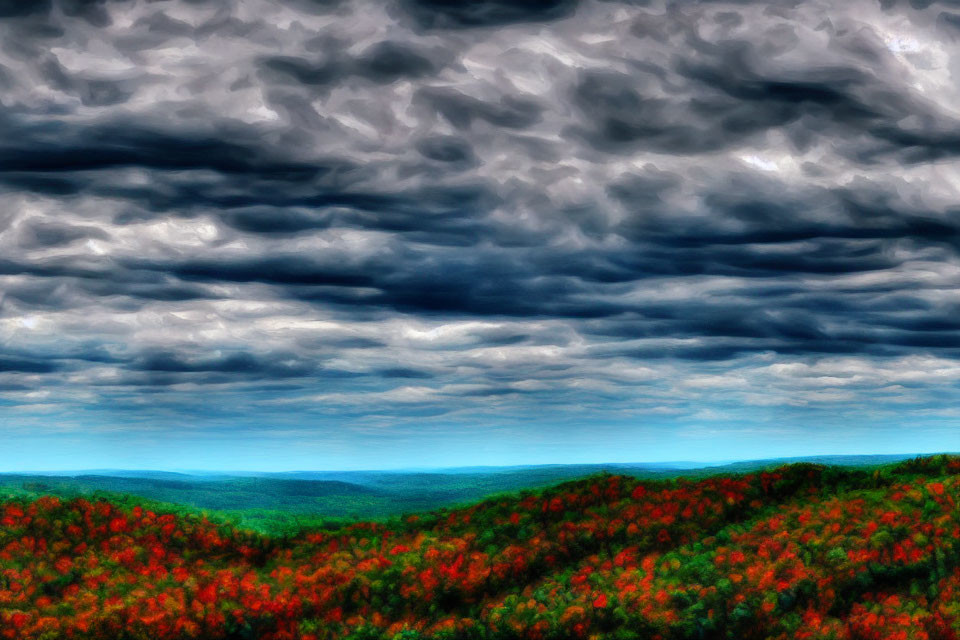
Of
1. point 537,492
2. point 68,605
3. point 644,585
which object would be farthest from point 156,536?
point 644,585

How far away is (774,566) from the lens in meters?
22.9

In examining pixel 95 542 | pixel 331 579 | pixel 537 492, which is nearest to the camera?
pixel 331 579

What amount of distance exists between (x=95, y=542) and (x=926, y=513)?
24271 mm

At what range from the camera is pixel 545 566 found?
25.4 meters

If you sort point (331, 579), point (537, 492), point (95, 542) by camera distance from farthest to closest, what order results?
point (537, 492) → point (95, 542) → point (331, 579)

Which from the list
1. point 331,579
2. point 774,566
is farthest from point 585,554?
point 331,579

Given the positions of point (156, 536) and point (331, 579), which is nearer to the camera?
point (331, 579)

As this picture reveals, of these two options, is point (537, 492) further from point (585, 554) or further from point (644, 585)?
point (644, 585)

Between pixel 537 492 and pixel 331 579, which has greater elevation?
pixel 537 492

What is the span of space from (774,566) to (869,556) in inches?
93.5

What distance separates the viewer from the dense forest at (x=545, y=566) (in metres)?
21.5

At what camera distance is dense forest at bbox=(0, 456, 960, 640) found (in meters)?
21.5

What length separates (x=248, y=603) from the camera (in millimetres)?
23656

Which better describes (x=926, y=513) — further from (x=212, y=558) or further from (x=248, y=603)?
(x=212, y=558)
